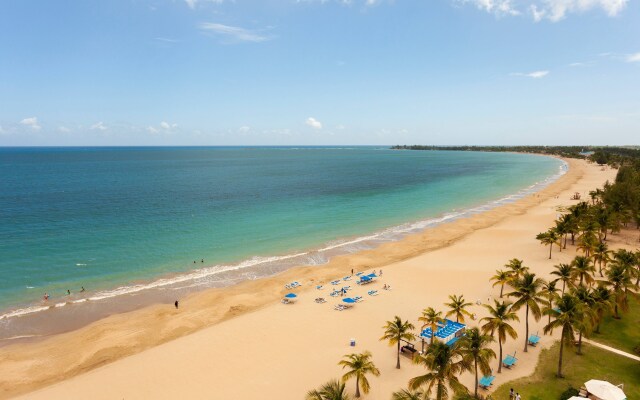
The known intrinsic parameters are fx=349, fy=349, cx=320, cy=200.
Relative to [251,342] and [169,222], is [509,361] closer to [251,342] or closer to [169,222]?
[251,342]

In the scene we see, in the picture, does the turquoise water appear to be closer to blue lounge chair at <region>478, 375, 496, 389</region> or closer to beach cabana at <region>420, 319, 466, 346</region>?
beach cabana at <region>420, 319, 466, 346</region>

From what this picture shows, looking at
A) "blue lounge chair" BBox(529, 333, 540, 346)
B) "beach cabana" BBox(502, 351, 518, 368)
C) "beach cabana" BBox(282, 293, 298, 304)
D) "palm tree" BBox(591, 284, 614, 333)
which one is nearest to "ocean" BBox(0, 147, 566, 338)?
"beach cabana" BBox(282, 293, 298, 304)

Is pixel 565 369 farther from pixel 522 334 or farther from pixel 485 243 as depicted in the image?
pixel 485 243

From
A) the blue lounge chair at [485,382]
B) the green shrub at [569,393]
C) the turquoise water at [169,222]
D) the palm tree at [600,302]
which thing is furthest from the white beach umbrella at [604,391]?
the turquoise water at [169,222]

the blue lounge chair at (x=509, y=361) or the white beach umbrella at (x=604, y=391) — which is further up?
the white beach umbrella at (x=604, y=391)

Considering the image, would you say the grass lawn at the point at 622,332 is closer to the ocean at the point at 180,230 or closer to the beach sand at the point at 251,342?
the beach sand at the point at 251,342

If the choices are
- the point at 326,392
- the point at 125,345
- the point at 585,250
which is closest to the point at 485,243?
the point at 585,250
